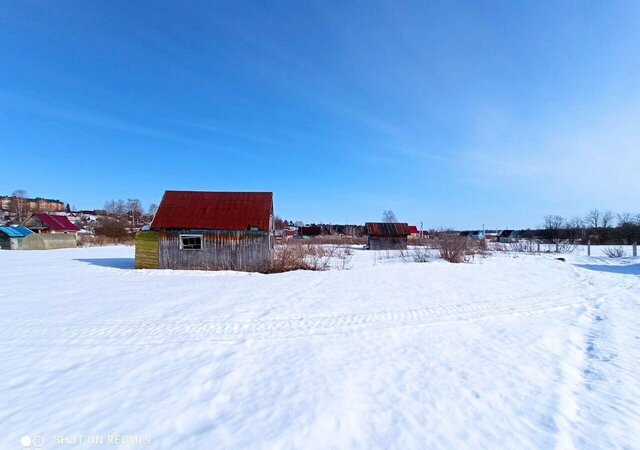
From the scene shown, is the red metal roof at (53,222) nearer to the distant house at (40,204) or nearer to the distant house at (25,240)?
the distant house at (25,240)

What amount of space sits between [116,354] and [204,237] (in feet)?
45.1

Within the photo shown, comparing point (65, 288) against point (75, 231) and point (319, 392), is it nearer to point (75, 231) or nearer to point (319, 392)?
point (319, 392)

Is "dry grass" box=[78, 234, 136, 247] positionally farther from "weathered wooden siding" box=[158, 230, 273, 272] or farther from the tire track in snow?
the tire track in snow

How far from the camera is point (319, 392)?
4348mm

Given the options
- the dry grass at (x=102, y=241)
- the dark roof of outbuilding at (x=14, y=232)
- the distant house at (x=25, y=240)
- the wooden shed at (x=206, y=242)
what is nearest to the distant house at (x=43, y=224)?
the dry grass at (x=102, y=241)

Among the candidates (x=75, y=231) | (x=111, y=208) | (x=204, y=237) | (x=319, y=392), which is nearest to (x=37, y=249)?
(x=75, y=231)

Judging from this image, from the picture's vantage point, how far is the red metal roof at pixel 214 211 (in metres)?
18.9

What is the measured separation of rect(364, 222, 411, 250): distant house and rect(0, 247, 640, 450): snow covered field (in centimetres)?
3517

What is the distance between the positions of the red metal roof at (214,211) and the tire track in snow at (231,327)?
37.6 feet

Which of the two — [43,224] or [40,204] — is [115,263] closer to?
[43,224]

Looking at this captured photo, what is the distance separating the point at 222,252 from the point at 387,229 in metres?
32.4

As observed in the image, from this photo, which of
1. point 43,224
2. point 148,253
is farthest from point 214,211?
point 43,224

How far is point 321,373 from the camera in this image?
492 cm

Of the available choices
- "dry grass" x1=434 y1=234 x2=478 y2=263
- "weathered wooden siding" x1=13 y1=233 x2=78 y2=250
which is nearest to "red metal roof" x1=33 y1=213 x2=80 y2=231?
"weathered wooden siding" x1=13 y1=233 x2=78 y2=250
